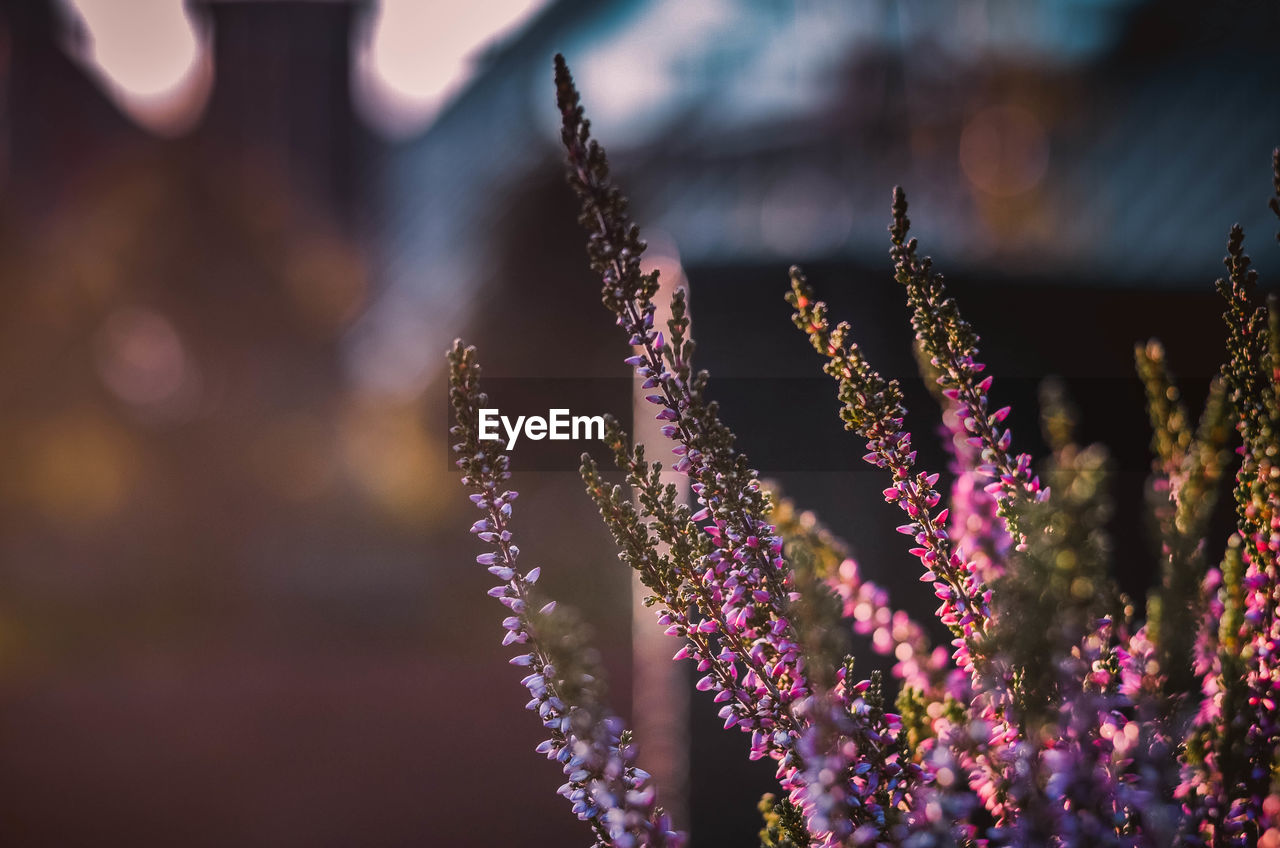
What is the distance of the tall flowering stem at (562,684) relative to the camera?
47cm

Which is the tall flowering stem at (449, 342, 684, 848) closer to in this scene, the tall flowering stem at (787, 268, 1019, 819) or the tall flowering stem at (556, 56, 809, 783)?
the tall flowering stem at (556, 56, 809, 783)

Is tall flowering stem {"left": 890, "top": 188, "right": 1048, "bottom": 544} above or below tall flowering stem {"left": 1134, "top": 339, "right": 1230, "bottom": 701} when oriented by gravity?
above

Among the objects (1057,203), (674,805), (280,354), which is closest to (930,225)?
(1057,203)

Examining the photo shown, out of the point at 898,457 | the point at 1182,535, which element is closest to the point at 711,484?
the point at 898,457

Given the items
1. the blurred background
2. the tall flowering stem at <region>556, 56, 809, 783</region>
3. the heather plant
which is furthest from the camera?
the blurred background

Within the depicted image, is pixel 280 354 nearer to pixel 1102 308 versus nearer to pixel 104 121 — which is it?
pixel 104 121

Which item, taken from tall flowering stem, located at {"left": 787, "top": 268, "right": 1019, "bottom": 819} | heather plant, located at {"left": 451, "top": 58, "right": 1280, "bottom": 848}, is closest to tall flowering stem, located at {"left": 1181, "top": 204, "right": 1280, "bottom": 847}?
heather plant, located at {"left": 451, "top": 58, "right": 1280, "bottom": 848}

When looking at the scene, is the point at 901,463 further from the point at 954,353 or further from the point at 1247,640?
the point at 1247,640

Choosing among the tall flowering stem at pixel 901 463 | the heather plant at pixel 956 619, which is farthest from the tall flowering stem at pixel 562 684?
the tall flowering stem at pixel 901 463

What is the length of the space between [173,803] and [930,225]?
3.47 m

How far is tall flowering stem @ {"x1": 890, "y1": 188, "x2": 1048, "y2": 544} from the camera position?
1.95 feet

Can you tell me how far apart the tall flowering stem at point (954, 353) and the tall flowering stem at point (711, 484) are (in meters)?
0.17

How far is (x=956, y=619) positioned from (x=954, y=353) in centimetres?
20

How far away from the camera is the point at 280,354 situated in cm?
492
